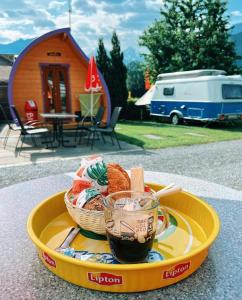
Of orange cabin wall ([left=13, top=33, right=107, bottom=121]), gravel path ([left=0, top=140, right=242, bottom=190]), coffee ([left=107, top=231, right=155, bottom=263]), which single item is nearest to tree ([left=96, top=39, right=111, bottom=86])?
orange cabin wall ([left=13, top=33, right=107, bottom=121])

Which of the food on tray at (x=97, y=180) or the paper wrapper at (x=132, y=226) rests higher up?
the food on tray at (x=97, y=180)

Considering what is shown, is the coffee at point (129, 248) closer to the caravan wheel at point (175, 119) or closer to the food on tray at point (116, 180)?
the food on tray at point (116, 180)

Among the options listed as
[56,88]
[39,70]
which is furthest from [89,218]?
[56,88]

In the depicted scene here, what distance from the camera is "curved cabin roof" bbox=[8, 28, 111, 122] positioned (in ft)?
38.5

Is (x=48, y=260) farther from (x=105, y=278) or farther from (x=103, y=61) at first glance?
(x=103, y=61)

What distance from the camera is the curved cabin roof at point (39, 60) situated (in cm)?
1174

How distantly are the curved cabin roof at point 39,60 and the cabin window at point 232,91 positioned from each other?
610 centimetres

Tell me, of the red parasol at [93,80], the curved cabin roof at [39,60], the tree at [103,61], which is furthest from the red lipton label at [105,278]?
the tree at [103,61]

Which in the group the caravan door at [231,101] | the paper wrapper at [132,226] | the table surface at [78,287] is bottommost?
the table surface at [78,287]

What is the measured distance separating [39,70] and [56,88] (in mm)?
1051

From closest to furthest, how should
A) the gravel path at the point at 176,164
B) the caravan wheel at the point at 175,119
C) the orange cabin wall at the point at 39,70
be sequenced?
the gravel path at the point at 176,164 → the orange cabin wall at the point at 39,70 → the caravan wheel at the point at 175,119

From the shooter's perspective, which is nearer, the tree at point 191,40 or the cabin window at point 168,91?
the cabin window at point 168,91

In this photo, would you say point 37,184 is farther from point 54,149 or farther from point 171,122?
point 171,122

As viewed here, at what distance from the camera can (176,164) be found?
24.3 feet
